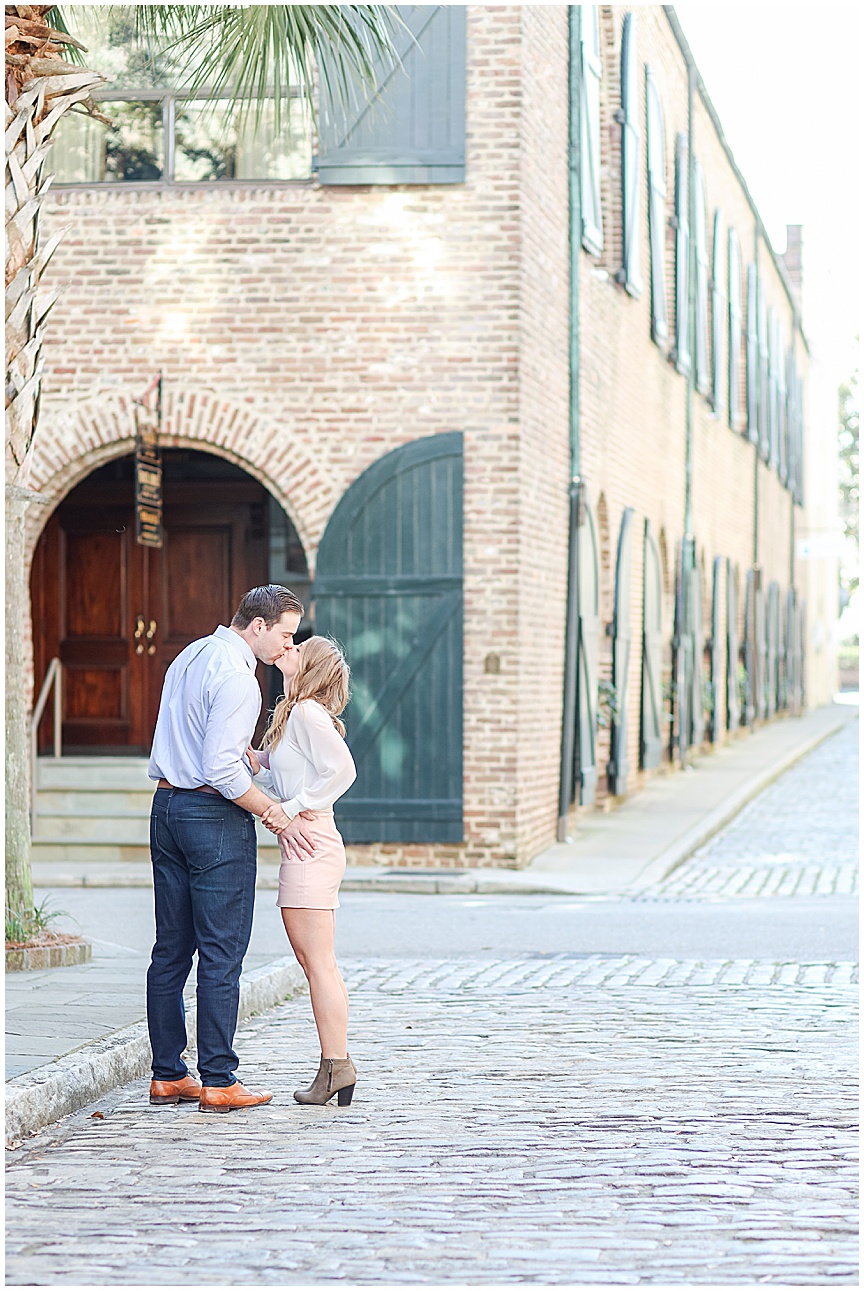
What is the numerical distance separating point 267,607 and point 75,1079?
172 centimetres

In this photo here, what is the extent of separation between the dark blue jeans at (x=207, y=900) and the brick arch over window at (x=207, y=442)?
793 cm

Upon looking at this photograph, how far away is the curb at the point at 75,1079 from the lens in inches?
222

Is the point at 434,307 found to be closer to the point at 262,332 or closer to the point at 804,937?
the point at 262,332

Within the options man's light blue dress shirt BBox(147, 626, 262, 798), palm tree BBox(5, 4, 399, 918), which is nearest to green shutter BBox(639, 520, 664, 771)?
palm tree BBox(5, 4, 399, 918)

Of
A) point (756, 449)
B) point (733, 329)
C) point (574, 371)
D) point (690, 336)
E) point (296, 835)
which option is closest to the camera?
point (296, 835)

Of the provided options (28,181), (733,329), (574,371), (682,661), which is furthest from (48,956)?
(733,329)

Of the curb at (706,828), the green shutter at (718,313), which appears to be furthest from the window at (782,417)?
the curb at (706,828)

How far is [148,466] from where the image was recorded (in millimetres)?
13641

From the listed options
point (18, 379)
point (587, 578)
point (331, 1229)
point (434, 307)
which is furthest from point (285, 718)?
point (587, 578)

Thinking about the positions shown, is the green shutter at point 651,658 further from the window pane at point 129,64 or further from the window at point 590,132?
the window pane at point 129,64

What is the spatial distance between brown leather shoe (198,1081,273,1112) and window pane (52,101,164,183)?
32.5 feet

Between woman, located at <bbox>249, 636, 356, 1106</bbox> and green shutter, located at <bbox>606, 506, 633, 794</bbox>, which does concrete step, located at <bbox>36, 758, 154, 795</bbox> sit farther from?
woman, located at <bbox>249, 636, 356, 1106</bbox>

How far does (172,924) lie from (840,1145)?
2271 millimetres

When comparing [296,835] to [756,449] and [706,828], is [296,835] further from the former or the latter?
[756,449]
